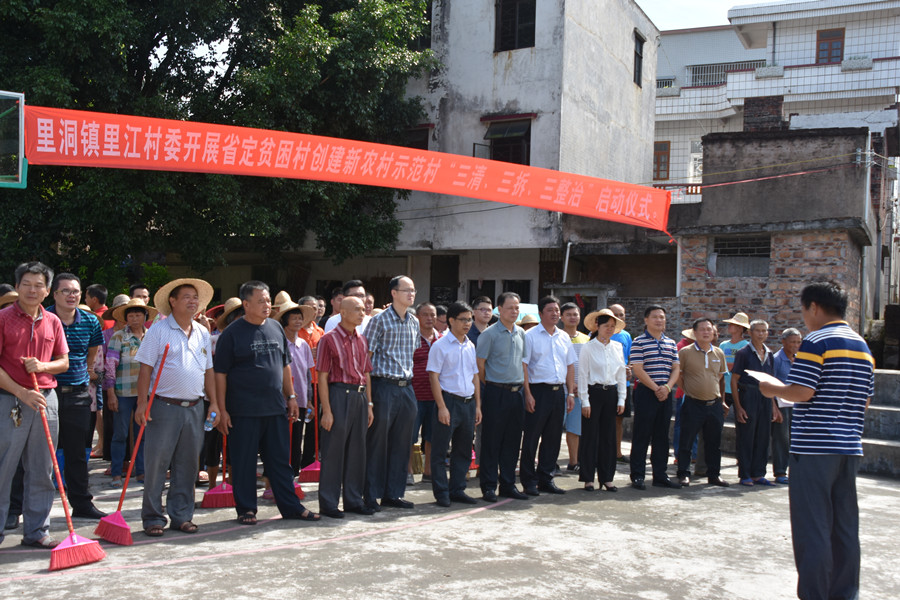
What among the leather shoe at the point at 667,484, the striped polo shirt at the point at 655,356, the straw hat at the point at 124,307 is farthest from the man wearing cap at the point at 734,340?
the straw hat at the point at 124,307

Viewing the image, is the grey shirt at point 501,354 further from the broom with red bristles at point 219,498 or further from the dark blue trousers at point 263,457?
the broom with red bristles at point 219,498

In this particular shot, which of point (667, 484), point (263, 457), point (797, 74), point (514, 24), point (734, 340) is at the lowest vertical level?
point (667, 484)

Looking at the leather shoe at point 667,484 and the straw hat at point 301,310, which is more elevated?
the straw hat at point 301,310

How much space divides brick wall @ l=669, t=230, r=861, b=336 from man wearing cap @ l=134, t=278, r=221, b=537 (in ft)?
33.9

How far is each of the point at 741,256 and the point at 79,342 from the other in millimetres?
11279

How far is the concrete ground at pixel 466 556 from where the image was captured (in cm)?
442

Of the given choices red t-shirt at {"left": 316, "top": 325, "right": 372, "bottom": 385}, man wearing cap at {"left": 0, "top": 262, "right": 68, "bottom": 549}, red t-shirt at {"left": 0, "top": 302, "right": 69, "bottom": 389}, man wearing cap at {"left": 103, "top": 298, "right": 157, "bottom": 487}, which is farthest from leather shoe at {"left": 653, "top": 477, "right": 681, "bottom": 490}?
red t-shirt at {"left": 0, "top": 302, "right": 69, "bottom": 389}

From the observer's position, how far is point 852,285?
1407 centimetres

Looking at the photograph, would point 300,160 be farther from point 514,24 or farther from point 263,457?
point 514,24

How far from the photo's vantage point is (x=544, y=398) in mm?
7422

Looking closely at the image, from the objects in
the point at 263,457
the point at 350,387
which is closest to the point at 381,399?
the point at 350,387

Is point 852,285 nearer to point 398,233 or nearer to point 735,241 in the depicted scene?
point 735,241

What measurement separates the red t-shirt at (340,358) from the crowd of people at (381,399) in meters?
0.02

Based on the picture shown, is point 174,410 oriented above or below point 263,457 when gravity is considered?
above
